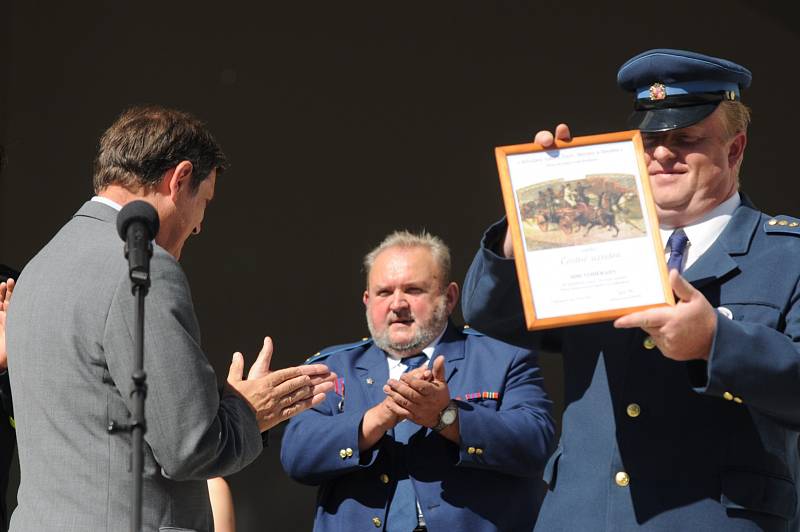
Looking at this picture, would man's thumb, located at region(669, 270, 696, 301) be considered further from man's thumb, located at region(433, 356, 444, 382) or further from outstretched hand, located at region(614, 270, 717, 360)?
man's thumb, located at region(433, 356, 444, 382)

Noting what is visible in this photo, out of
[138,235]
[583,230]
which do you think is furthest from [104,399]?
[583,230]

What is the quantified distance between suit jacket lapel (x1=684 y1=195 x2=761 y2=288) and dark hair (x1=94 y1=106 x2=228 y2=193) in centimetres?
114

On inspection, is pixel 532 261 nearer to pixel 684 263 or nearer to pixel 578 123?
pixel 684 263

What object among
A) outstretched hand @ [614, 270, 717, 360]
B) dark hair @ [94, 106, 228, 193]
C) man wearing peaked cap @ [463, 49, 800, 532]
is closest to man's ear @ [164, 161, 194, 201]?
dark hair @ [94, 106, 228, 193]

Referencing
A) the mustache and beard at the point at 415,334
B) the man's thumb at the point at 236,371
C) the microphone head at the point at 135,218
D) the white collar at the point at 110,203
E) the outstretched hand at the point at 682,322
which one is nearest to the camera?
the outstretched hand at the point at 682,322

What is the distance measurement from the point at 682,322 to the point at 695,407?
11.2 inches

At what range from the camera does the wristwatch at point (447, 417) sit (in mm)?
3750

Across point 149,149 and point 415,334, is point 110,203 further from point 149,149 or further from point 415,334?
point 415,334

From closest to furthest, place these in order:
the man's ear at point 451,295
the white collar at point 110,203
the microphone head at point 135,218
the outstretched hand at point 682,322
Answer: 1. the outstretched hand at point 682,322
2. the microphone head at point 135,218
3. the white collar at point 110,203
4. the man's ear at point 451,295

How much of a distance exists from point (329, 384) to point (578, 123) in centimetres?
401

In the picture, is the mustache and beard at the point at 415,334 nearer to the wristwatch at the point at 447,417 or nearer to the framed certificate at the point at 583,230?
the wristwatch at the point at 447,417

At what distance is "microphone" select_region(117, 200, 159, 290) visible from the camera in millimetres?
2447

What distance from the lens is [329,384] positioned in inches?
123

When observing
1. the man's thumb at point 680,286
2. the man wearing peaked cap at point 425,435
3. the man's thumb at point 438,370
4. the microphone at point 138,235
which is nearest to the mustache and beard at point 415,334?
the man wearing peaked cap at point 425,435
